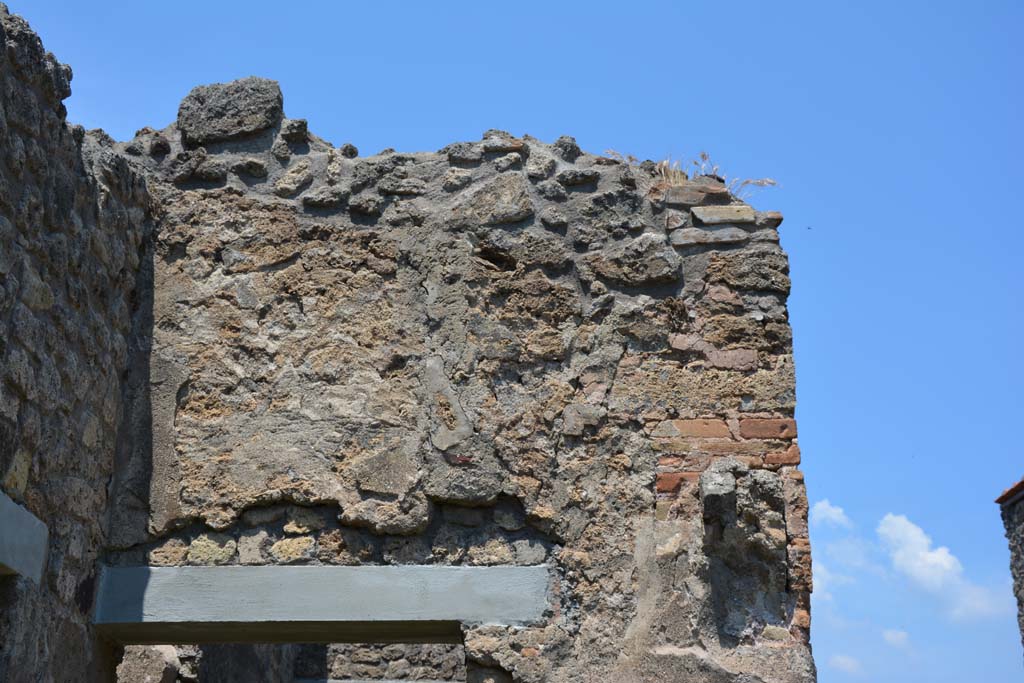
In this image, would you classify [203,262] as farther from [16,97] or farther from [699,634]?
[699,634]

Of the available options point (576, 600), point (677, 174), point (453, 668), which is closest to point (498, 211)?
point (677, 174)

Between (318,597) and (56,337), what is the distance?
3.65 feet

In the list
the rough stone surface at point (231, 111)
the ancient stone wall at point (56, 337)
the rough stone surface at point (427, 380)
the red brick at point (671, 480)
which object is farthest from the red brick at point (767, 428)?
the ancient stone wall at point (56, 337)

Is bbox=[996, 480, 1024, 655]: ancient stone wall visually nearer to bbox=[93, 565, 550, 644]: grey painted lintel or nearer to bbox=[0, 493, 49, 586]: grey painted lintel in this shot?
bbox=[93, 565, 550, 644]: grey painted lintel

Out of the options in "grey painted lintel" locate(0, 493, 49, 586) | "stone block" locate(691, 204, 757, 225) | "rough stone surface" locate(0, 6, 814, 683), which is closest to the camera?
"grey painted lintel" locate(0, 493, 49, 586)

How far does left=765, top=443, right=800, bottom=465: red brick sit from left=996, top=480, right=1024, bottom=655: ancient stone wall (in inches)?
267

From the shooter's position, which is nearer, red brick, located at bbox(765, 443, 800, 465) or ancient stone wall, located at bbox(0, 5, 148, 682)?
ancient stone wall, located at bbox(0, 5, 148, 682)

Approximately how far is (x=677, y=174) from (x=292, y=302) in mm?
1420

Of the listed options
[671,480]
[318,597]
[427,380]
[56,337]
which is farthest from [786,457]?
[56,337]

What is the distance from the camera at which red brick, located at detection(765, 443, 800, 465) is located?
3.77 m

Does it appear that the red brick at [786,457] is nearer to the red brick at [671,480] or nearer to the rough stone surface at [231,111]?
the red brick at [671,480]

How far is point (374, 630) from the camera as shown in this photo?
3.82m

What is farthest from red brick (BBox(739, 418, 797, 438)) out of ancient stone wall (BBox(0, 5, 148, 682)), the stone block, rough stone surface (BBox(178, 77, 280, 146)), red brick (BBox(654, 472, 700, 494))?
ancient stone wall (BBox(0, 5, 148, 682))

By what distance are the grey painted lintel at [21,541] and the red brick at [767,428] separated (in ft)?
6.99
